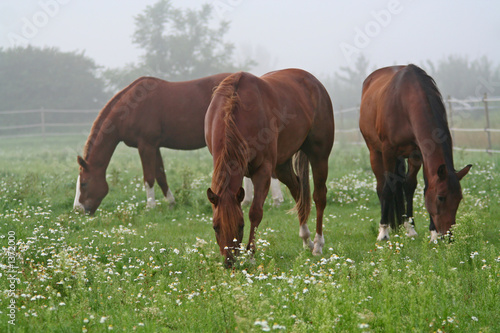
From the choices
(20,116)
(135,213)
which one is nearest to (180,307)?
(135,213)

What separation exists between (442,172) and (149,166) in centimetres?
558

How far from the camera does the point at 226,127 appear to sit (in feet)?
15.9

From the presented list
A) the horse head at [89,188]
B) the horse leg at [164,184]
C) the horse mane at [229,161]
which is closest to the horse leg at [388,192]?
the horse mane at [229,161]

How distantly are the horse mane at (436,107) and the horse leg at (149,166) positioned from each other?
492cm

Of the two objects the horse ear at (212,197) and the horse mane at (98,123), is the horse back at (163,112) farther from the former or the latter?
the horse ear at (212,197)

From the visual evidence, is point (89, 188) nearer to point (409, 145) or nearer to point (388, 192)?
point (388, 192)

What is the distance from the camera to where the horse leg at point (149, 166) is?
9242 mm

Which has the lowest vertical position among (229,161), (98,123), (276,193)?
(276,193)

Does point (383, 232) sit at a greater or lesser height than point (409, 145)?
lesser

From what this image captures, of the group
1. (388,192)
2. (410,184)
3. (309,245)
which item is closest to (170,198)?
(309,245)

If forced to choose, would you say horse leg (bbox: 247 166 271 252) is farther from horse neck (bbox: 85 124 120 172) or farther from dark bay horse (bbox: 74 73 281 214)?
horse neck (bbox: 85 124 120 172)

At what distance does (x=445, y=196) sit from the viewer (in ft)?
17.1

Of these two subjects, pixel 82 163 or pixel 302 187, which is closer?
pixel 302 187

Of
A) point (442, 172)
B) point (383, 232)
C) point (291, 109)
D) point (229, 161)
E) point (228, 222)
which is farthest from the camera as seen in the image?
point (383, 232)
